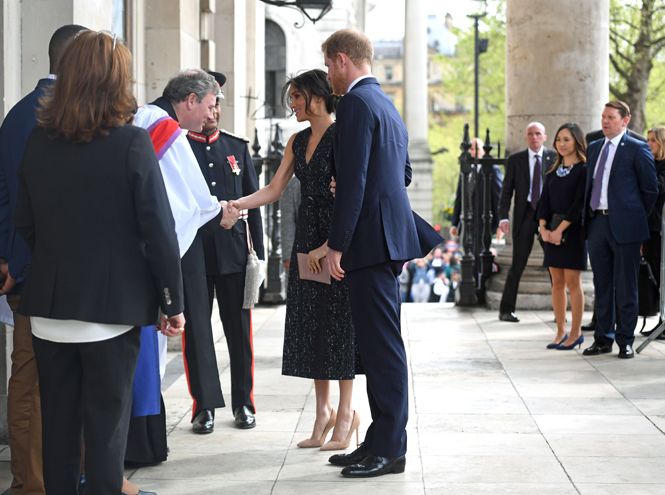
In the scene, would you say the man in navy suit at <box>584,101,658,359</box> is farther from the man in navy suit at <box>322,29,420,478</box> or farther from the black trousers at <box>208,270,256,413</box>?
the man in navy suit at <box>322,29,420,478</box>

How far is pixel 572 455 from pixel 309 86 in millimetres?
2481

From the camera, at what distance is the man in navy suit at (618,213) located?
7.38 meters

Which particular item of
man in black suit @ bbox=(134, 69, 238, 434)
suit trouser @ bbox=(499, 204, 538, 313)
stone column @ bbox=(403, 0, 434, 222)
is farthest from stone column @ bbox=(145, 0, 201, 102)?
stone column @ bbox=(403, 0, 434, 222)

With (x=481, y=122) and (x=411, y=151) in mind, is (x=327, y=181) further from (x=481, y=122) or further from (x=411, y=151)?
(x=481, y=122)

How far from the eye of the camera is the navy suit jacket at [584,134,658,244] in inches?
290

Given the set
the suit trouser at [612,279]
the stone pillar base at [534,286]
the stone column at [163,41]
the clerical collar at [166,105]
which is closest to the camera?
the clerical collar at [166,105]

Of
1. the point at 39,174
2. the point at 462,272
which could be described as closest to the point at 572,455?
the point at 39,174

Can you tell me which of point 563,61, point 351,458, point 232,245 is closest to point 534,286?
point 563,61

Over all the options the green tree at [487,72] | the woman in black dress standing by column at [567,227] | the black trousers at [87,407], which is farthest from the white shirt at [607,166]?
the green tree at [487,72]

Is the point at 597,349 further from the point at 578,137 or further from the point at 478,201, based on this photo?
the point at 478,201

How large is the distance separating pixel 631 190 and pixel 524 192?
207cm

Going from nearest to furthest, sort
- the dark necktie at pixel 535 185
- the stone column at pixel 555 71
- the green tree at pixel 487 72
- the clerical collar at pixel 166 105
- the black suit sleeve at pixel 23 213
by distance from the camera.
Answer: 1. the black suit sleeve at pixel 23 213
2. the clerical collar at pixel 166 105
3. the dark necktie at pixel 535 185
4. the stone column at pixel 555 71
5. the green tree at pixel 487 72

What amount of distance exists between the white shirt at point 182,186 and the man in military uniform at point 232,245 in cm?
112

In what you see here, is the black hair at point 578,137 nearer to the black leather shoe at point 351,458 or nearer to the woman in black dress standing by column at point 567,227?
the woman in black dress standing by column at point 567,227
